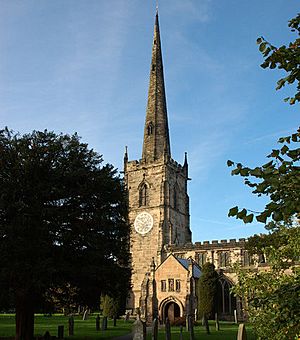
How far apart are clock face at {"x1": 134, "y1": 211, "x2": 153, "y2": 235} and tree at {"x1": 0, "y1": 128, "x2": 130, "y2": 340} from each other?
35.5 m

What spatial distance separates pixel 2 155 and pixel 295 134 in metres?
17.7

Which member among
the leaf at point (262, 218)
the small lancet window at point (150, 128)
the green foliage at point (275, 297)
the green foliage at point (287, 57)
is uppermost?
the small lancet window at point (150, 128)

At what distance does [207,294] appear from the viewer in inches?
1510

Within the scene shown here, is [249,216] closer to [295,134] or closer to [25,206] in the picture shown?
[295,134]

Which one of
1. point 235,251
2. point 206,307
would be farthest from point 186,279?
point 235,251

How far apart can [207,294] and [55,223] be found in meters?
23.5

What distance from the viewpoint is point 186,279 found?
40.8m

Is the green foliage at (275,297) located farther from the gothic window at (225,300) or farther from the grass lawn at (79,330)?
the gothic window at (225,300)

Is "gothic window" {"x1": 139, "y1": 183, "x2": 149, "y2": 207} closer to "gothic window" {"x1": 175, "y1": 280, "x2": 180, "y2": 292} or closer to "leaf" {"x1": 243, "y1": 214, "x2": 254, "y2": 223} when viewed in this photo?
"gothic window" {"x1": 175, "y1": 280, "x2": 180, "y2": 292}

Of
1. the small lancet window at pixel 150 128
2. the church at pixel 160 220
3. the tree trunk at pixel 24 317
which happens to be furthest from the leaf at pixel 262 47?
the small lancet window at pixel 150 128

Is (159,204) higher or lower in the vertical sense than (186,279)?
higher

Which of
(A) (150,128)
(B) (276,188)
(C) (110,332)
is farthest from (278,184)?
(A) (150,128)

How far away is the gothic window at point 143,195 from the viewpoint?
59950 millimetres

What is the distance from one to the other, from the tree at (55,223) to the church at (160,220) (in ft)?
71.1
